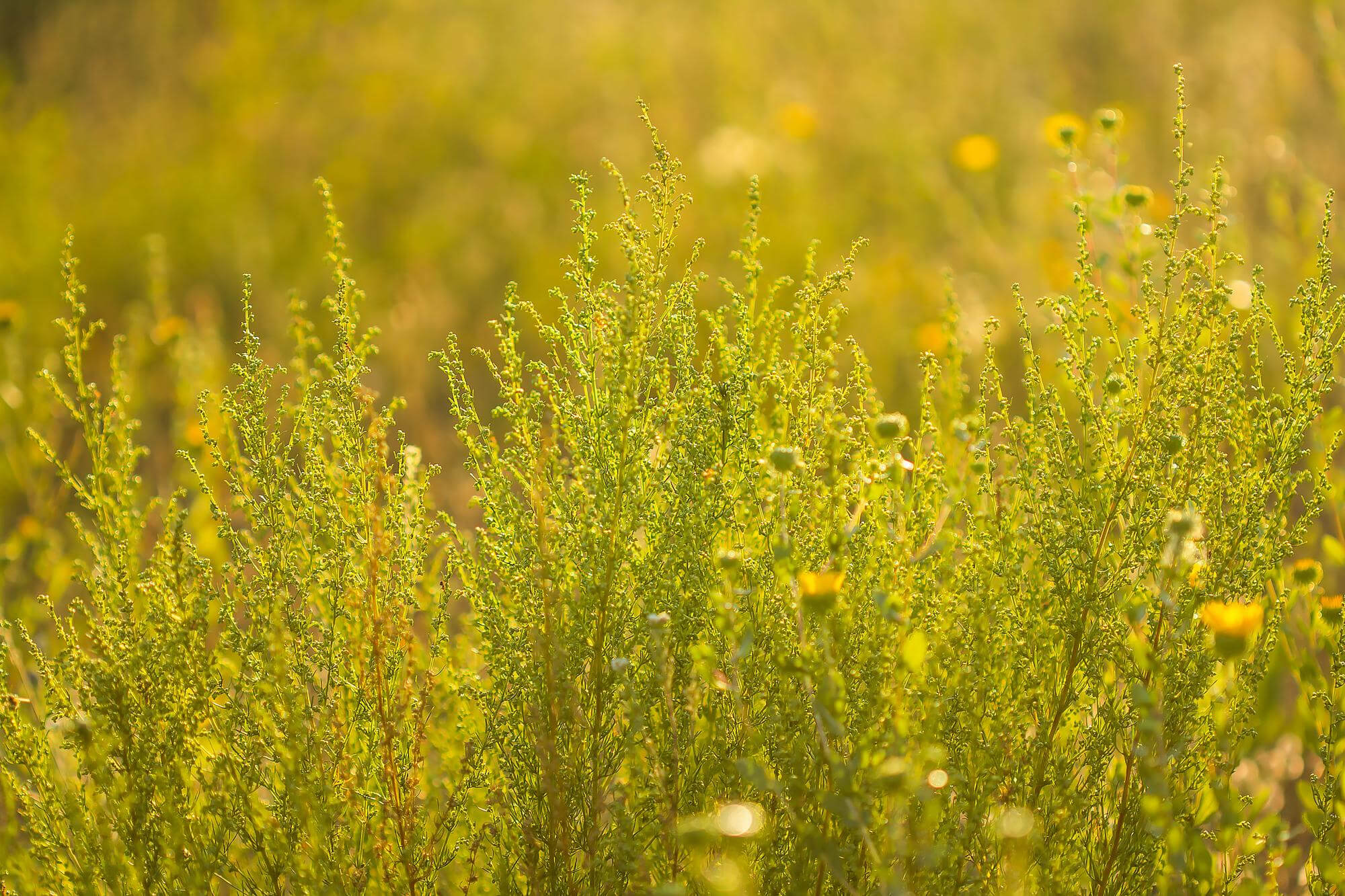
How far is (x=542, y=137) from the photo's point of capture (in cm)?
561

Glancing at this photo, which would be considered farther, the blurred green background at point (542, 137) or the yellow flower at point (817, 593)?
the blurred green background at point (542, 137)

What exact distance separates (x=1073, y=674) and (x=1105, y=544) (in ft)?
0.58

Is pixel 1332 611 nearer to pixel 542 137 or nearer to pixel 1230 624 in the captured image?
pixel 1230 624

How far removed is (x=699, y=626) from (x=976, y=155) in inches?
158

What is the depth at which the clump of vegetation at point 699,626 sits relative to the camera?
1442 mm

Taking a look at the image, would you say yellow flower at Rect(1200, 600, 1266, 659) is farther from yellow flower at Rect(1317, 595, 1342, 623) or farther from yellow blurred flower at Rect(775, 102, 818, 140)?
yellow blurred flower at Rect(775, 102, 818, 140)

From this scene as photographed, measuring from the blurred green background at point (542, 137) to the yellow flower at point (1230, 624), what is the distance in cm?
231

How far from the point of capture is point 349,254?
16.0 ft

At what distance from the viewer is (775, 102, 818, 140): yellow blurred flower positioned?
18.1 feet

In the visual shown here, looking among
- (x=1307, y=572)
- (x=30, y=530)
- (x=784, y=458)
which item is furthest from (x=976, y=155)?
(x=784, y=458)

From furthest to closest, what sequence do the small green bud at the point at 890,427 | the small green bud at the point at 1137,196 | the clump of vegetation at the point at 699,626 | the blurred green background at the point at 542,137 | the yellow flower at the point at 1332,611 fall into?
the blurred green background at the point at 542,137
the small green bud at the point at 1137,196
the yellow flower at the point at 1332,611
the clump of vegetation at the point at 699,626
the small green bud at the point at 890,427

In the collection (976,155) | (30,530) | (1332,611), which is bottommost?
(1332,611)

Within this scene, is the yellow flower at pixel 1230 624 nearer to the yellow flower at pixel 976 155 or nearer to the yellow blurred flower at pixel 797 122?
the yellow flower at pixel 976 155

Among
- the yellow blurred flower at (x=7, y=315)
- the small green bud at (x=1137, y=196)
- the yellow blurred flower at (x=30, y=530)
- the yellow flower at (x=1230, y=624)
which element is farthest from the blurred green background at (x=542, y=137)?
the yellow flower at (x=1230, y=624)
